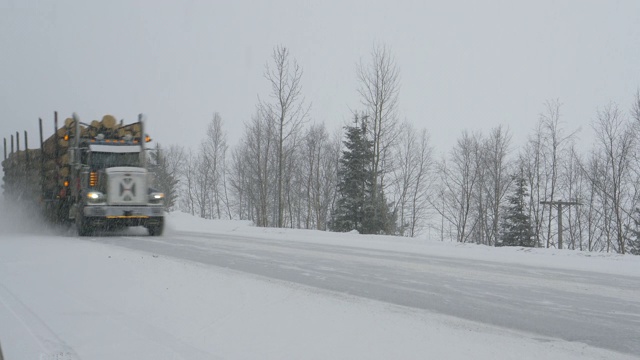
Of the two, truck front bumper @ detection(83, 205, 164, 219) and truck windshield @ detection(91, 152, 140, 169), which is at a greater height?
truck windshield @ detection(91, 152, 140, 169)

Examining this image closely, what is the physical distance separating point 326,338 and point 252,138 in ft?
138

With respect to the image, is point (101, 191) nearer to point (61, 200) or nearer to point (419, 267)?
point (61, 200)

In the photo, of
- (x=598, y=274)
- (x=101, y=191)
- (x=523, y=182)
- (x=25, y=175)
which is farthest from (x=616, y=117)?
(x=25, y=175)

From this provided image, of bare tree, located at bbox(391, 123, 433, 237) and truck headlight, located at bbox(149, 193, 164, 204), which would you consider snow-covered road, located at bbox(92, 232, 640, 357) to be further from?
bare tree, located at bbox(391, 123, 433, 237)

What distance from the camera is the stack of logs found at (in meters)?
16.4

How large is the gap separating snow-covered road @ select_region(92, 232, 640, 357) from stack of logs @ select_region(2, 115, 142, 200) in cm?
651

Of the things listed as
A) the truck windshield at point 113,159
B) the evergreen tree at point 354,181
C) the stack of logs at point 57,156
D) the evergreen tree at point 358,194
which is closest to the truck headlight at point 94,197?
the truck windshield at point 113,159

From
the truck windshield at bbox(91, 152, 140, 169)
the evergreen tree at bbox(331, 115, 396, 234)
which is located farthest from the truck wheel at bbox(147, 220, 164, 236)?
the evergreen tree at bbox(331, 115, 396, 234)

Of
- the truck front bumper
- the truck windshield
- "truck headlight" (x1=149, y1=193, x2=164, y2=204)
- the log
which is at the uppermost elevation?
the log

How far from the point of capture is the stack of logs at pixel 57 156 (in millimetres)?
16375

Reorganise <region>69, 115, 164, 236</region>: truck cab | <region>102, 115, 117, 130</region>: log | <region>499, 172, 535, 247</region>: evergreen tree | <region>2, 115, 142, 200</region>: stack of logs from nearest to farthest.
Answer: <region>69, 115, 164, 236</region>: truck cab
<region>2, 115, 142, 200</region>: stack of logs
<region>102, 115, 117, 130</region>: log
<region>499, 172, 535, 247</region>: evergreen tree

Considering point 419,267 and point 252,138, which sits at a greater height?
point 252,138

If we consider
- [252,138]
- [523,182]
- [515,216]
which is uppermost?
[252,138]

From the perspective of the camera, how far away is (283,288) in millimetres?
6668
